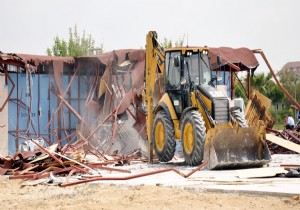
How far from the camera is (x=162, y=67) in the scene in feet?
62.2

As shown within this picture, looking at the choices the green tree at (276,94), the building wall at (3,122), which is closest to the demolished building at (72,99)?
the building wall at (3,122)

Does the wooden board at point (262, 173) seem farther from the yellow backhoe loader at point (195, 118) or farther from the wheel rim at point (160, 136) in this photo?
the wheel rim at point (160, 136)

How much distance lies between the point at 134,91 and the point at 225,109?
7969 mm

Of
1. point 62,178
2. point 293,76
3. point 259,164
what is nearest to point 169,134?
point 259,164

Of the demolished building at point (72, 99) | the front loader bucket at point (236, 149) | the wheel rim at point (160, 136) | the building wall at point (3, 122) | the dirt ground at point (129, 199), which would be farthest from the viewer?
the demolished building at point (72, 99)

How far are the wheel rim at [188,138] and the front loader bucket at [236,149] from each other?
0.81 m

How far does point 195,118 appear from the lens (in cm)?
1680

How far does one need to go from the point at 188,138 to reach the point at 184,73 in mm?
1811

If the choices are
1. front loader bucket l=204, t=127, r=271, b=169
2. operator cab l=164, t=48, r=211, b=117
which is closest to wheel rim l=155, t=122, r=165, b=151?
operator cab l=164, t=48, r=211, b=117

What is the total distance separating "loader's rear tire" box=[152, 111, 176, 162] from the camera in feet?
60.3

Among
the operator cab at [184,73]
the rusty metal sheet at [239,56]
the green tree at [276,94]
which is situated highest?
the rusty metal sheet at [239,56]

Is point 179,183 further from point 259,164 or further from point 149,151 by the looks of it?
point 149,151

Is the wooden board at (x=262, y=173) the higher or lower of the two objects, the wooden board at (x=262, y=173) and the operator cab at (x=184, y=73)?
Result: the lower

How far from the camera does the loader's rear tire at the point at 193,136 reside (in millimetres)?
16625
